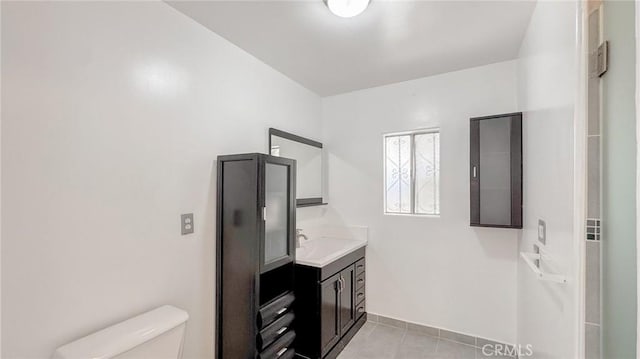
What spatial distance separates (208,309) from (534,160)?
2.32m

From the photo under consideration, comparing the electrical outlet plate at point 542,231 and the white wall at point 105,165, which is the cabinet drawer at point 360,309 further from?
the electrical outlet plate at point 542,231

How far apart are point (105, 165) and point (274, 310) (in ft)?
4.21

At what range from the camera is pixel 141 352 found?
1.24 m

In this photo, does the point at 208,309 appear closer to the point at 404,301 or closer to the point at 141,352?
the point at 141,352

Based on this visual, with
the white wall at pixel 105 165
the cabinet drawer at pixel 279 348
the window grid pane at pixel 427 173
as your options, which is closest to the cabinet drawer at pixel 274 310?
the cabinet drawer at pixel 279 348

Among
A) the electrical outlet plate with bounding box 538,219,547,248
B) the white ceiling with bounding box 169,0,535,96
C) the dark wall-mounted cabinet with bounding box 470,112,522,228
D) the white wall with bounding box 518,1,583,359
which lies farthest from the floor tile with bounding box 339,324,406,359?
the white ceiling with bounding box 169,0,535,96

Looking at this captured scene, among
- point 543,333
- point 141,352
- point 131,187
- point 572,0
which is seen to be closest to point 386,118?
point 572,0

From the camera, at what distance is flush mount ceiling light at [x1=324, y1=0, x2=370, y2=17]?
1.51 metres

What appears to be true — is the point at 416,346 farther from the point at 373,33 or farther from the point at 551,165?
the point at 373,33

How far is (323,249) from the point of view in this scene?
99.5 inches

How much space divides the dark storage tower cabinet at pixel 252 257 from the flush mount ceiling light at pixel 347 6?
3.14 ft

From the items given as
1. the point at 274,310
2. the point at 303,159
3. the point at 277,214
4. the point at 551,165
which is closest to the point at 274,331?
the point at 274,310

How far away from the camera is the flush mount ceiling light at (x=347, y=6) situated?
59.5 inches

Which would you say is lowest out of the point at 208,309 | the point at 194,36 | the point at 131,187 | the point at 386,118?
the point at 208,309
